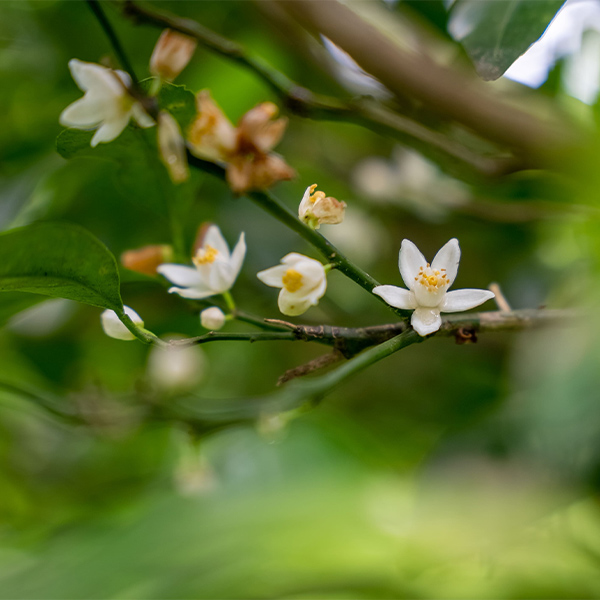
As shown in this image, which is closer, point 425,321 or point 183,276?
point 425,321

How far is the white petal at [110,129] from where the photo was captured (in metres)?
0.43

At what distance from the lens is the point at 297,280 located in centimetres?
39

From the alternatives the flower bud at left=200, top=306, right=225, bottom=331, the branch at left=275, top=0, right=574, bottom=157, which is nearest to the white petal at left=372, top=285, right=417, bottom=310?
the flower bud at left=200, top=306, right=225, bottom=331

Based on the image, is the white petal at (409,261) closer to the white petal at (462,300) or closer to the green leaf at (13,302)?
the white petal at (462,300)

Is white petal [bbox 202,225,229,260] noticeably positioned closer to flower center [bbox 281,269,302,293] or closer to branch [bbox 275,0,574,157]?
flower center [bbox 281,269,302,293]

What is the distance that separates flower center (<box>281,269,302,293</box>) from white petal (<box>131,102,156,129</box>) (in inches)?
7.0

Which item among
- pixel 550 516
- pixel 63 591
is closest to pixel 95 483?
pixel 63 591

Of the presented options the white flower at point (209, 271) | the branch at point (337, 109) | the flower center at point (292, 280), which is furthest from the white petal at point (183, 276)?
the branch at point (337, 109)

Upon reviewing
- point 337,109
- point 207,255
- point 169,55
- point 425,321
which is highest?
point 337,109

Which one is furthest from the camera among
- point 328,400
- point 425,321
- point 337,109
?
point 328,400

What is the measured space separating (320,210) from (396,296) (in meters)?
0.08

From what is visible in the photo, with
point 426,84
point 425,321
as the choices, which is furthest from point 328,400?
point 425,321

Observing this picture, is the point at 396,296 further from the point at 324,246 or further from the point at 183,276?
the point at 183,276

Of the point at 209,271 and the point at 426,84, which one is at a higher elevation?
the point at 426,84
